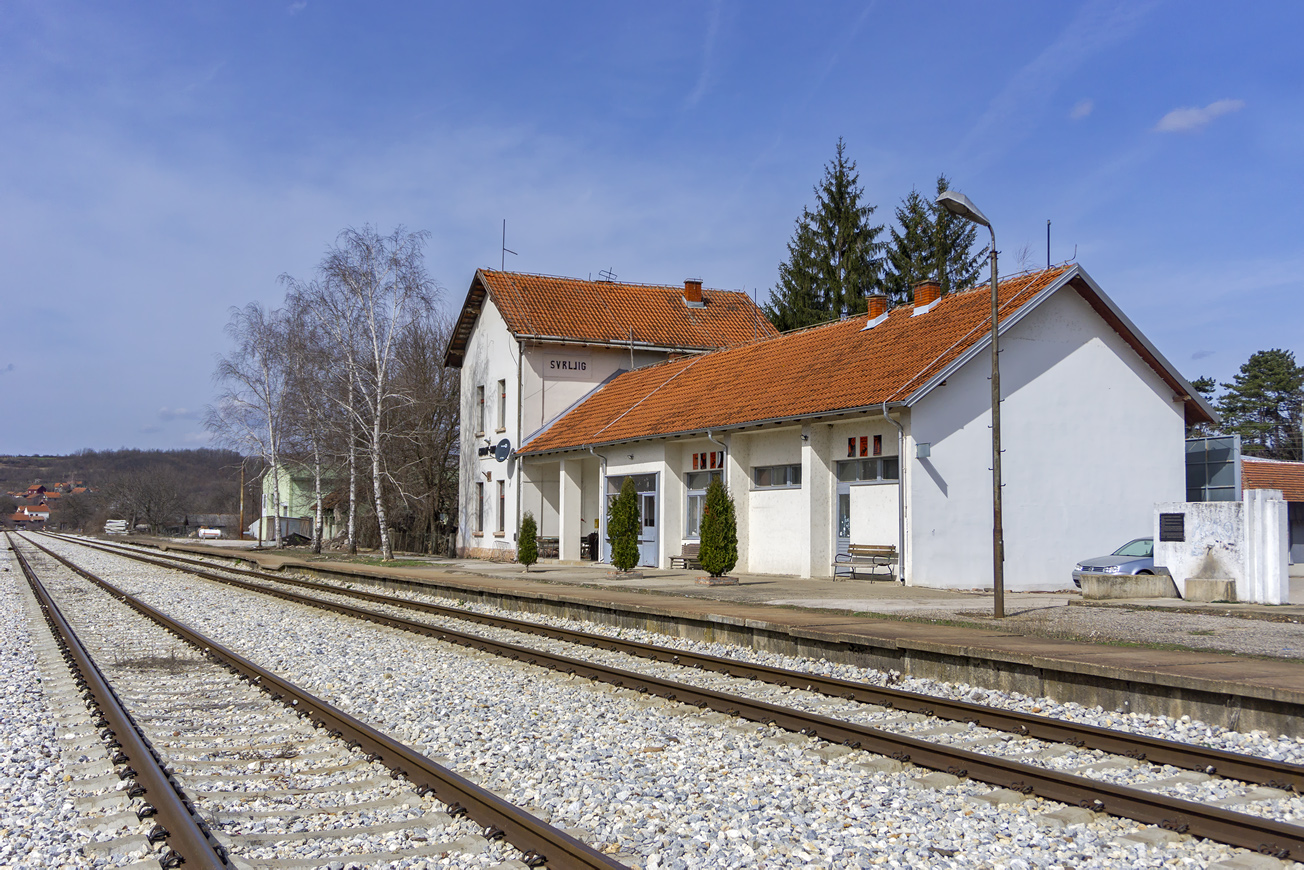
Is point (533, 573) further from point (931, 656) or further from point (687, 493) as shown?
point (931, 656)

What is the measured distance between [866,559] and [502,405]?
57.1 ft

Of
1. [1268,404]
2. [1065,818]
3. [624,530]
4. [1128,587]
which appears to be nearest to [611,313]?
[624,530]

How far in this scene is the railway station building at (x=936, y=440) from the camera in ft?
64.8

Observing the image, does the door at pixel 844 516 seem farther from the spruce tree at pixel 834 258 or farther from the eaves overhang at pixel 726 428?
the spruce tree at pixel 834 258

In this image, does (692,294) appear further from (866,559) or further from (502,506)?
(866,559)

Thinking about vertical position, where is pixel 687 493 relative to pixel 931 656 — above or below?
above

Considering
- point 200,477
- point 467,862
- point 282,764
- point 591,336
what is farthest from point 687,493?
point 200,477

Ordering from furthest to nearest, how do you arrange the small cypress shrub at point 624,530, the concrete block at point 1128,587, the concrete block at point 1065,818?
the small cypress shrub at point 624,530
the concrete block at point 1128,587
the concrete block at point 1065,818

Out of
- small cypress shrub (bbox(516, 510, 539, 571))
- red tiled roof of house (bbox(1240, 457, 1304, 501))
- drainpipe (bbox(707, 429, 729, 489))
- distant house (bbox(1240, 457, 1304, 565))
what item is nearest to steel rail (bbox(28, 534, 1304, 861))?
drainpipe (bbox(707, 429, 729, 489))

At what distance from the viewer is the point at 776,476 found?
2353 centimetres

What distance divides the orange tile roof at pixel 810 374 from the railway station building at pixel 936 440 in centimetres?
7

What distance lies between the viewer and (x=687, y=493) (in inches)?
1048

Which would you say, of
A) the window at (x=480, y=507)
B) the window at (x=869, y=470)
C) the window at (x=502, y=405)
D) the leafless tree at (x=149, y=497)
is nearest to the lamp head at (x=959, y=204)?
the window at (x=869, y=470)

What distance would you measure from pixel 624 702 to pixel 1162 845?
191 inches
